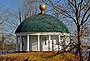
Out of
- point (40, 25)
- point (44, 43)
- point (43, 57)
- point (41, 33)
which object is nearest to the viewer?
point (43, 57)

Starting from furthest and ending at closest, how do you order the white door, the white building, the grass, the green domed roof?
the white door
the white building
the green domed roof
the grass

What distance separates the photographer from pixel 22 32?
30500 millimetres

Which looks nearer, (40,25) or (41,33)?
(40,25)

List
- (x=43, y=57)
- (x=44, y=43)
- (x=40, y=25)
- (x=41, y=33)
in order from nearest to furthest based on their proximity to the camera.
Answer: (x=43, y=57) < (x=40, y=25) < (x=41, y=33) < (x=44, y=43)

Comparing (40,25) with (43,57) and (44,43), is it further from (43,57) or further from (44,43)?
(43,57)

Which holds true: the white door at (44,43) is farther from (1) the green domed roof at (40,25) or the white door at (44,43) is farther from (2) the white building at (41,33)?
(1) the green domed roof at (40,25)

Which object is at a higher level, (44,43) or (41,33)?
(41,33)

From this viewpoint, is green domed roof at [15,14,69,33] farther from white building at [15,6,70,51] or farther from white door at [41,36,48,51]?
white door at [41,36,48,51]

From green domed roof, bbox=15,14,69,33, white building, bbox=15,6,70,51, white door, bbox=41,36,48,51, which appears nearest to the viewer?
green domed roof, bbox=15,14,69,33

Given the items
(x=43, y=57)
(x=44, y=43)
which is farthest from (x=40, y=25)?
(x=43, y=57)

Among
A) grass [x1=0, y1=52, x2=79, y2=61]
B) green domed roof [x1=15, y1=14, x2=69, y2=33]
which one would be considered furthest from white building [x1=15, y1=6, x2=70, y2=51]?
grass [x1=0, y1=52, x2=79, y2=61]

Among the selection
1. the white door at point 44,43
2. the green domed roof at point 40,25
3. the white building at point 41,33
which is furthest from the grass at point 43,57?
the white door at point 44,43

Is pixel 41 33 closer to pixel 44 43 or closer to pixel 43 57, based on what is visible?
pixel 44 43

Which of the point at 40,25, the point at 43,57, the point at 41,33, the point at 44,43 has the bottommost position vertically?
the point at 43,57
